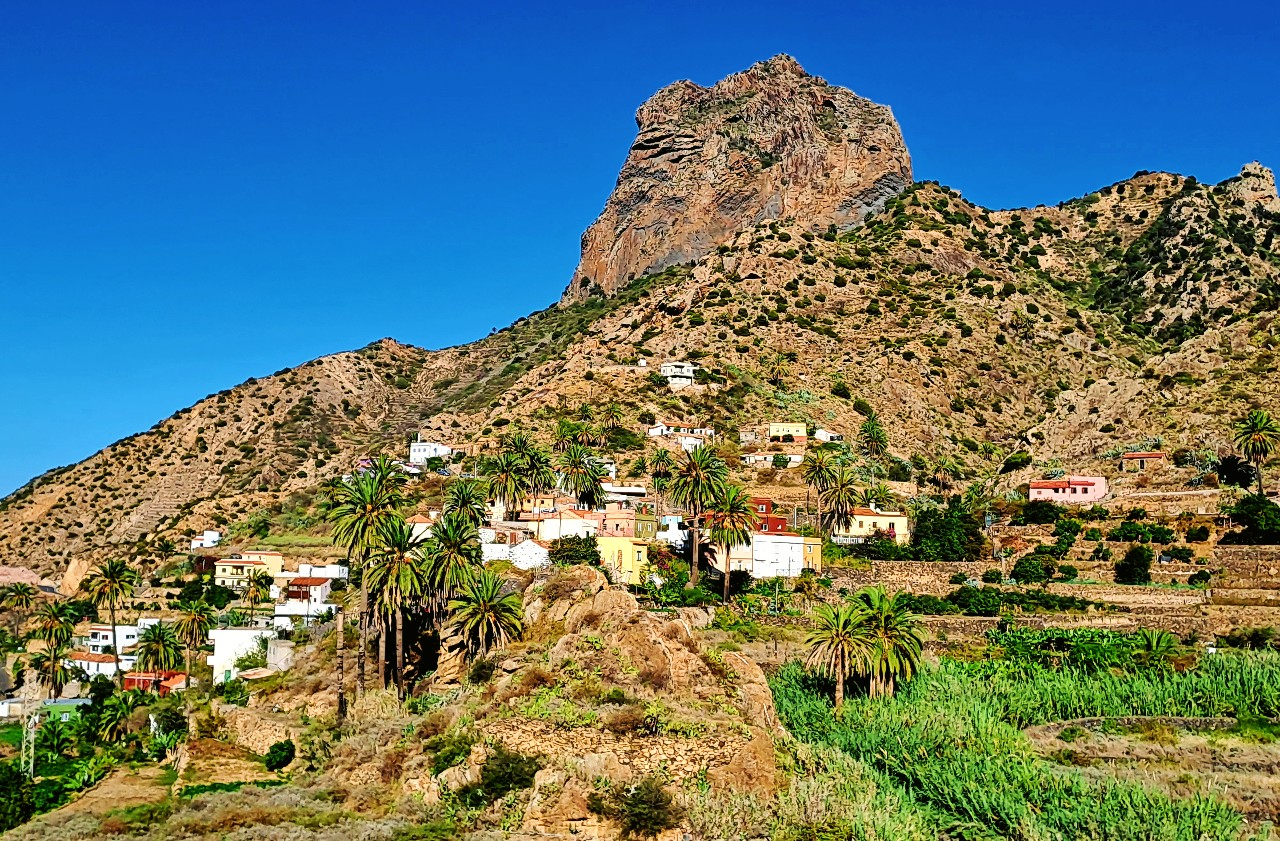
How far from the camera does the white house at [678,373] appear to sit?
127m

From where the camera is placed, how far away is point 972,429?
129 m

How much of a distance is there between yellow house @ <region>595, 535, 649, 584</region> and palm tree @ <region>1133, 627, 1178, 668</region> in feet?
97.1

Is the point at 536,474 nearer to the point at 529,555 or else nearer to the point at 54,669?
the point at 529,555

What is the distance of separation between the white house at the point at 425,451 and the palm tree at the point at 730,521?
48.6 meters

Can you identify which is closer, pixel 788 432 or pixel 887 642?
pixel 887 642

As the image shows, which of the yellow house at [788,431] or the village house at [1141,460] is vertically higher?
the yellow house at [788,431]

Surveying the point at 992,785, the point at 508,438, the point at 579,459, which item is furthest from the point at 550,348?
the point at 992,785

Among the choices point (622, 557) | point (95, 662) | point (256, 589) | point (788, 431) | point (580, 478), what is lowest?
point (95, 662)

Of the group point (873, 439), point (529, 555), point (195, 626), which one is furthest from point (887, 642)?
point (873, 439)

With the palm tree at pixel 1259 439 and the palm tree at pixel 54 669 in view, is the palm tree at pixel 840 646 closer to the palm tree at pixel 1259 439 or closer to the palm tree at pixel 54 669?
the palm tree at pixel 1259 439

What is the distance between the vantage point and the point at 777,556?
77.1m

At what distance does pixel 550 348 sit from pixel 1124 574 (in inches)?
4497

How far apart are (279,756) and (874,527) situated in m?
51.3

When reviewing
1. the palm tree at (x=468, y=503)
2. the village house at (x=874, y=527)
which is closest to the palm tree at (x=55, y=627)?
the palm tree at (x=468, y=503)
